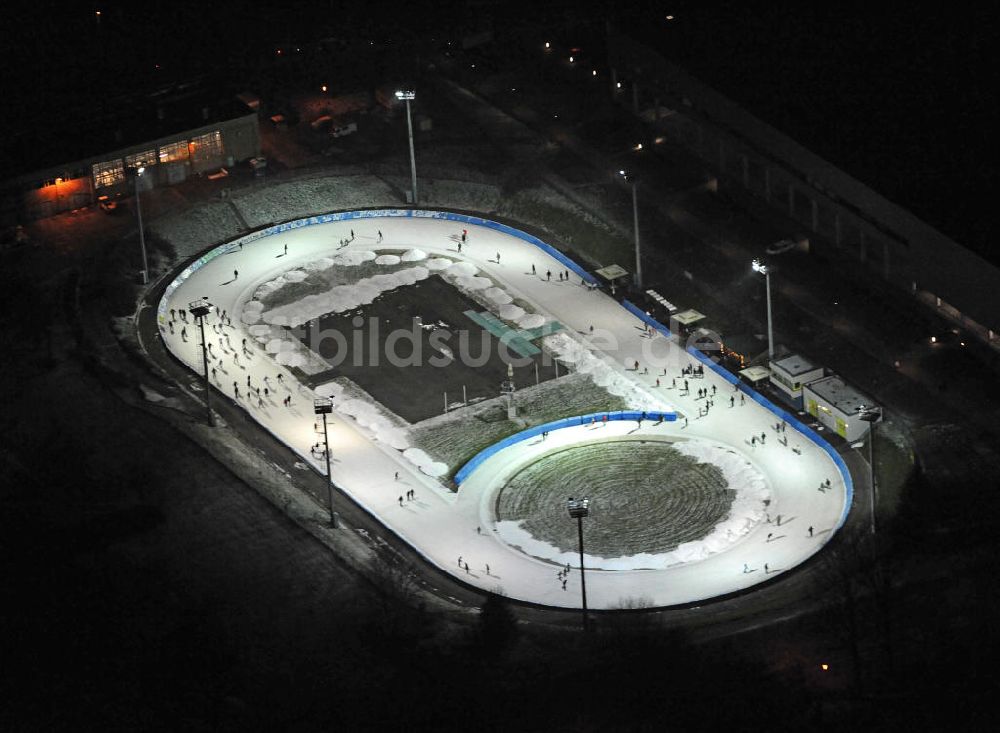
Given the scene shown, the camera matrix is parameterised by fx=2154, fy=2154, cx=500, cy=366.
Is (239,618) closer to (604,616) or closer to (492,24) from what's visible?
(604,616)

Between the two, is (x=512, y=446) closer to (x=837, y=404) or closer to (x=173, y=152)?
(x=837, y=404)

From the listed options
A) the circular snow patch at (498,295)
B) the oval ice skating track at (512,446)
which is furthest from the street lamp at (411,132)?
the circular snow patch at (498,295)

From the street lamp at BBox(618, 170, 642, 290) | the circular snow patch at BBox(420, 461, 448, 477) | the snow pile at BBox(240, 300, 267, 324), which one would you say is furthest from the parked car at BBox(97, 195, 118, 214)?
the circular snow patch at BBox(420, 461, 448, 477)

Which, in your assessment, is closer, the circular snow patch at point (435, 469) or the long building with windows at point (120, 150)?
the circular snow patch at point (435, 469)

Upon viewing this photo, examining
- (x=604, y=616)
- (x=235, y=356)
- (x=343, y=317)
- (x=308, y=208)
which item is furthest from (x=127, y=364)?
(x=604, y=616)

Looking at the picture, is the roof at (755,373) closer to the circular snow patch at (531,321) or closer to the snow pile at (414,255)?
the circular snow patch at (531,321)

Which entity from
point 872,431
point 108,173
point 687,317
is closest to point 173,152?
point 108,173

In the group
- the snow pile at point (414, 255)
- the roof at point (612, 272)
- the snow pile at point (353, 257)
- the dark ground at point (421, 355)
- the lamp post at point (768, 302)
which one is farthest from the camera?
the snow pile at point (353, 257)
